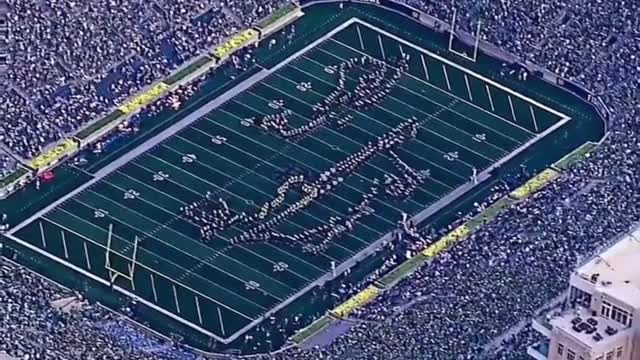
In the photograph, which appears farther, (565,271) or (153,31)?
(153,31)

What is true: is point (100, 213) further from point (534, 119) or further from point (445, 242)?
point (534, 119)

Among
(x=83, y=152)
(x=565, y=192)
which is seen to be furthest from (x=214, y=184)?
(x=565, y=192)

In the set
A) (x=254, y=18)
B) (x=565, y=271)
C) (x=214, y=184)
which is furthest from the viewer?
(x=254, y=18)

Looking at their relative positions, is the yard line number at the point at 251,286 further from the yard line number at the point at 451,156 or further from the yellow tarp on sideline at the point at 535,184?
the yellow tarp on sideline at the point at 535,184

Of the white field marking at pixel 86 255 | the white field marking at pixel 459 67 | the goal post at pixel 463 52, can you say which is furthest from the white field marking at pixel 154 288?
the goal post at pixel 463 52

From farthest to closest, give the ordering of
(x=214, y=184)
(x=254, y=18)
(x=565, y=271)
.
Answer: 1. (x=254, y=18)
2. (x=214, y=184)
3. (x=565, y=271)

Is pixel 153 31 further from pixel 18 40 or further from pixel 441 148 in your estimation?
pixel 441 148

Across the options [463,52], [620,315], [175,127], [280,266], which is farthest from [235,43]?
[620,315]
